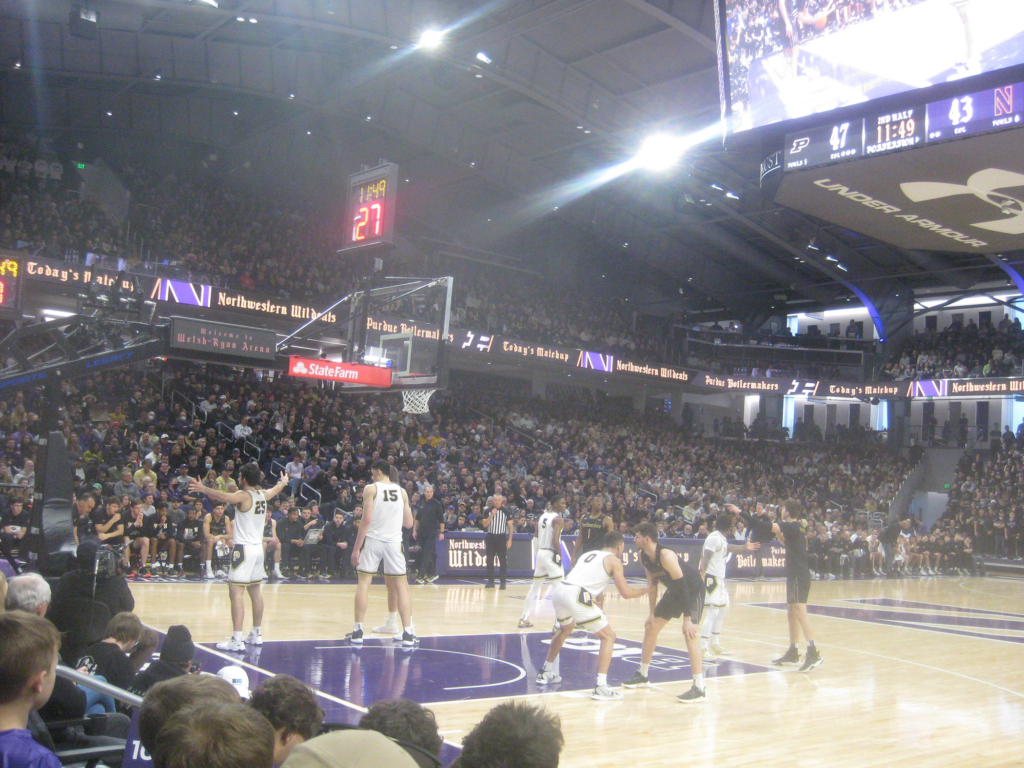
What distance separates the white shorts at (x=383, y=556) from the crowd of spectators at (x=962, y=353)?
3196cm

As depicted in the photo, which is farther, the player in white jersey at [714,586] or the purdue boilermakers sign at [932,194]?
the player in white jersey at [714,586]

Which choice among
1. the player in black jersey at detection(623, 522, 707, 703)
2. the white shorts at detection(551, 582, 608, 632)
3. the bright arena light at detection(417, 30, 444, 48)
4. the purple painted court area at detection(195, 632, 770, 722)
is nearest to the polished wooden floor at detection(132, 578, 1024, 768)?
the player in black jersey at detection(623, 522, 707, 703)

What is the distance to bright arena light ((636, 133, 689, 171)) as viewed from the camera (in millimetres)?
24281

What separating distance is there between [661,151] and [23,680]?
24215mm

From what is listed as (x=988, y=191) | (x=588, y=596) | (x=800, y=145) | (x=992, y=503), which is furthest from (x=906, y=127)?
(x=992, y=503)

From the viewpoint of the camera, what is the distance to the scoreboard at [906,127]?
8.88 m

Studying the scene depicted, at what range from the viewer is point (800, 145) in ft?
35.0

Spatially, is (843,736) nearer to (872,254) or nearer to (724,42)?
(724,42)

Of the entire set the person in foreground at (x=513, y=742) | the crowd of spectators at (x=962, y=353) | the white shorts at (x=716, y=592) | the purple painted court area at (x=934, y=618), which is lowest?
the purple painted court area at (x=934, y=618)

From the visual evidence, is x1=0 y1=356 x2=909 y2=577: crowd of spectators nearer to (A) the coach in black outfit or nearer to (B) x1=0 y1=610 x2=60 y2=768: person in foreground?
(A) the coach in black outfit

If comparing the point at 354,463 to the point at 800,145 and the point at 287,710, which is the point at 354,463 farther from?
the point at 287,710

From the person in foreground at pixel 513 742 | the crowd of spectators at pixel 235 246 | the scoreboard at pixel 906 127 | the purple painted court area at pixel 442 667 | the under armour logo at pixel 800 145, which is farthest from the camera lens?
the crowd of spectators at pixel 235 246

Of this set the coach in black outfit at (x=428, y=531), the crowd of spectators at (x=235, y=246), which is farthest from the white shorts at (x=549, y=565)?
the crowd of spectators at (x=235, y=246)

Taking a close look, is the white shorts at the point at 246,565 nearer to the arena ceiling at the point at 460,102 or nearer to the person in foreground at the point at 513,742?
the person in foreground at the point at 513,742
